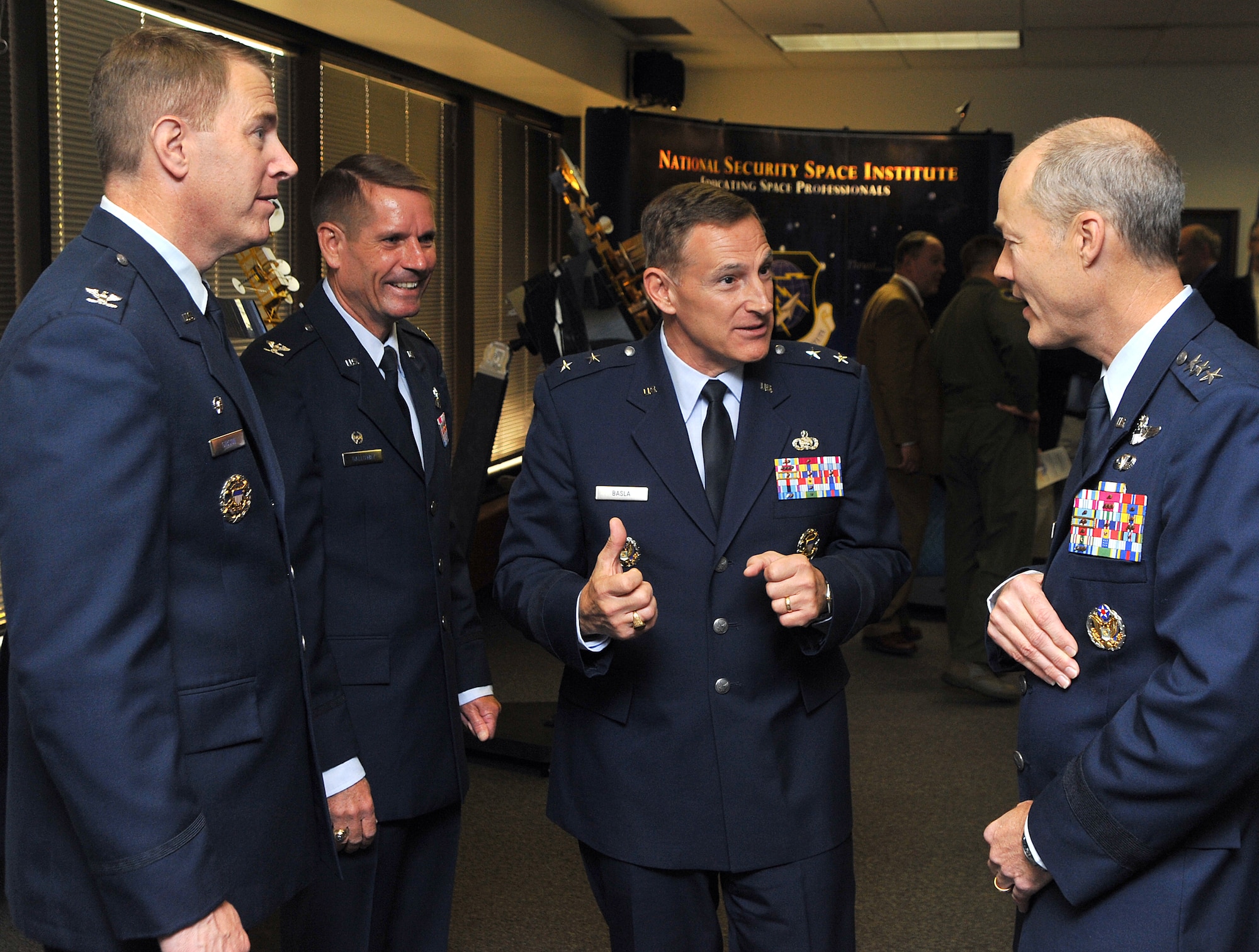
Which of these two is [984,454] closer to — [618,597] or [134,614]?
[618,597]

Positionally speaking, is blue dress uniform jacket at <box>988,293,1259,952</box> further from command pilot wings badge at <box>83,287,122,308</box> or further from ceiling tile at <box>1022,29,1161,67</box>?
ceiling tile at <box>1022,29,1161,67</box>

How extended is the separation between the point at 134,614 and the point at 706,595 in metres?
0.83

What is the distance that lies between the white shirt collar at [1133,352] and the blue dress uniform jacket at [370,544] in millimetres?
1177

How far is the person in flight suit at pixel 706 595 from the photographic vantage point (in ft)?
5.68

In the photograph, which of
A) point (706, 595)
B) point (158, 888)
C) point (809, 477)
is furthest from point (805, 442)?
point (158, 888)

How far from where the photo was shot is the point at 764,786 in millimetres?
1730

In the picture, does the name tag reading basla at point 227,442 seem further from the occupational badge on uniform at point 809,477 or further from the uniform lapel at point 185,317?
the occupational badge on uniform at point 809,477

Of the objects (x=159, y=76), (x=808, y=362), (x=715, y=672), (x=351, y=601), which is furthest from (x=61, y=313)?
(x=808, y=362)

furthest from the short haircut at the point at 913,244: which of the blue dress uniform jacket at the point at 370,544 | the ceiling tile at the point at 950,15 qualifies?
the blue dress uniform jacket at the point at 370,544

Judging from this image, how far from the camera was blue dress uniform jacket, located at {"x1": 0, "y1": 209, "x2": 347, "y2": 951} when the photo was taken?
117cm

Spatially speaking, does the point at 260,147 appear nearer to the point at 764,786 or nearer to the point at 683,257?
the point at 683,257

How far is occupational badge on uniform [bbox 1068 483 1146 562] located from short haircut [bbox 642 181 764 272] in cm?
75

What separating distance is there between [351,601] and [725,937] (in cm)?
157

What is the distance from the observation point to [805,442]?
1.82 meters
